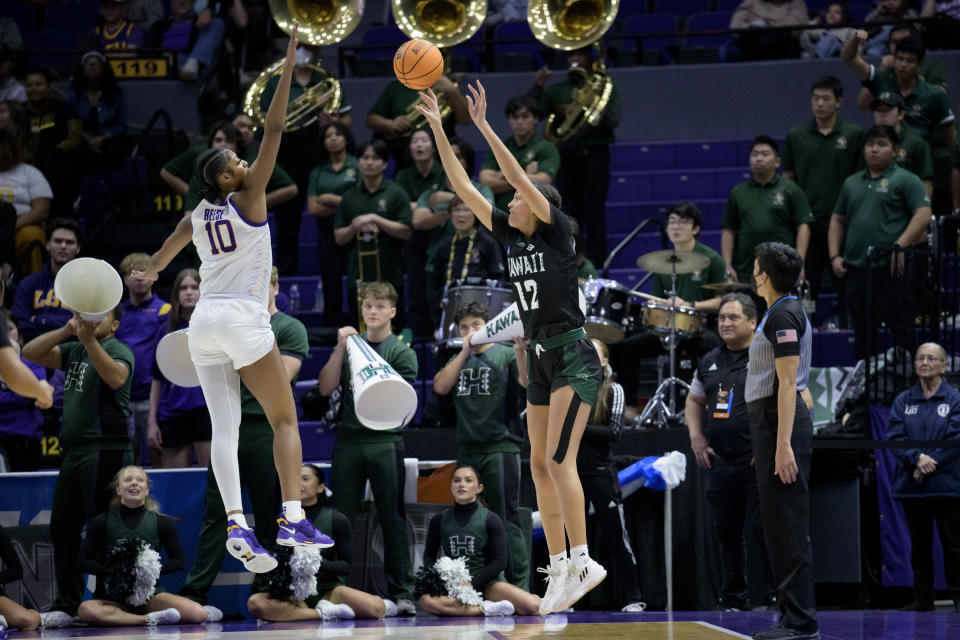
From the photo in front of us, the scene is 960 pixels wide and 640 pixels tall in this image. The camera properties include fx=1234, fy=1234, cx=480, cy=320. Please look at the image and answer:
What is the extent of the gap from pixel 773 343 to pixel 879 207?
192 inches

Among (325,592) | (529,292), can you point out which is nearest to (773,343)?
(529,292)

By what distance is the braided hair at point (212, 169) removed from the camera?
5957mm

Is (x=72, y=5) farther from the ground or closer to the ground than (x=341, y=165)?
farther from the ground

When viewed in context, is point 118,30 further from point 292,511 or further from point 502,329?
point 292,511

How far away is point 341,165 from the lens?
39.0 ft

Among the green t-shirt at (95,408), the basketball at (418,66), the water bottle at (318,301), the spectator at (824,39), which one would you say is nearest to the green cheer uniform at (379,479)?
the green t-shirt at (95,408)

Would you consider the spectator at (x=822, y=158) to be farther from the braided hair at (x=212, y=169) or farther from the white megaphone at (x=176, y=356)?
the braided hair at (x=212, y=169)

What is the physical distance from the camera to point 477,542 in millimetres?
8516

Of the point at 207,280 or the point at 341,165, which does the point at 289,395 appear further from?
the point at 341,165

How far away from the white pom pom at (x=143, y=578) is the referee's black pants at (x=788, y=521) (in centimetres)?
401

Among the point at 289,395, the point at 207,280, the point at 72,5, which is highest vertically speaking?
the point at 72,5

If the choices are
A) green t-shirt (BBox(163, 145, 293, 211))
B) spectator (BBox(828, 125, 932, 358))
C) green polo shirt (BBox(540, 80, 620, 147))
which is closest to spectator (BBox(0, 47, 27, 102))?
green t-shirt (BBox(163, 145, 293, 211))

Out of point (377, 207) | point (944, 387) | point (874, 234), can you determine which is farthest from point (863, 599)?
point (377, 207)

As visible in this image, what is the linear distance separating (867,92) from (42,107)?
8.74 m
